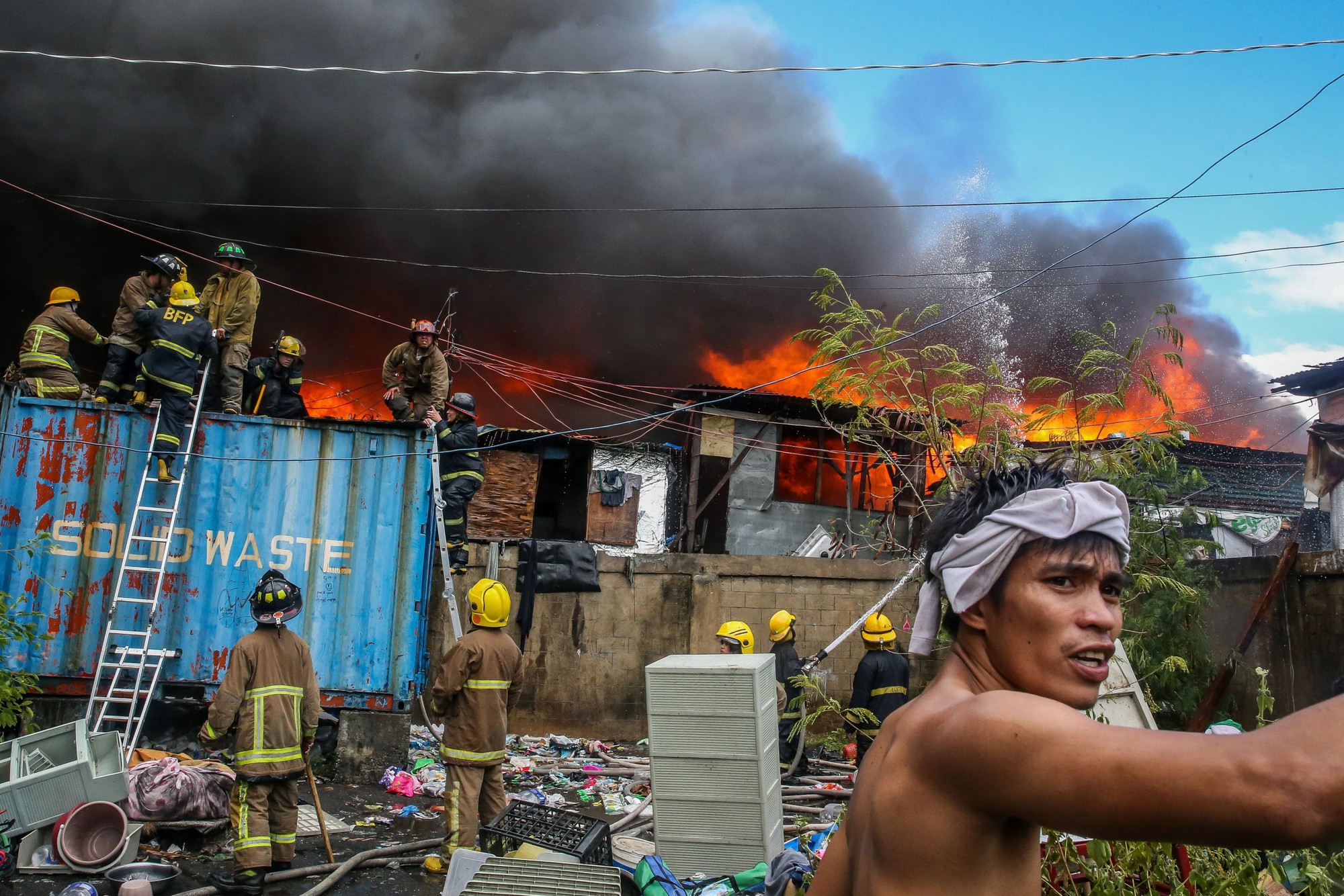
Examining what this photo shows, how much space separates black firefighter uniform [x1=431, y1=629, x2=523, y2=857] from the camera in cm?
610

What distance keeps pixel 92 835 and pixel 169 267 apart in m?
5.53

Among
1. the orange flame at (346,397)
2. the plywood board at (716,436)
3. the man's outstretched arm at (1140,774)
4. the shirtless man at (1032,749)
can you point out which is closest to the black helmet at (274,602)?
the shirtless man at (1032,749)

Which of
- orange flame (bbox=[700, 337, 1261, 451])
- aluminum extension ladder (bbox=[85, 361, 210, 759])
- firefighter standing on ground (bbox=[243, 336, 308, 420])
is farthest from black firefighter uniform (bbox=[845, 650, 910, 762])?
orange flame (bbox=[700, 337, 1261, 451])

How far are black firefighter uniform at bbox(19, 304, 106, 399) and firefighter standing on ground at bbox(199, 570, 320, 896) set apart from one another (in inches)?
161

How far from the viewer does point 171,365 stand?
8008 mm

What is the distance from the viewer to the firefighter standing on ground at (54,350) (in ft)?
27.3

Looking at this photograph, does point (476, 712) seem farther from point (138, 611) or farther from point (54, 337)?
point (54, 337)

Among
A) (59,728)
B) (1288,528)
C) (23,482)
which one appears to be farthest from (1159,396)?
(1288,528)

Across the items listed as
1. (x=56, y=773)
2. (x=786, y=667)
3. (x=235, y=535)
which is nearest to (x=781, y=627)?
(x=786, y=667)

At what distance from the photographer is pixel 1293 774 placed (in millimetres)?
824

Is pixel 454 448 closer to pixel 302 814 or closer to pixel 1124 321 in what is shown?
pixel 302 814

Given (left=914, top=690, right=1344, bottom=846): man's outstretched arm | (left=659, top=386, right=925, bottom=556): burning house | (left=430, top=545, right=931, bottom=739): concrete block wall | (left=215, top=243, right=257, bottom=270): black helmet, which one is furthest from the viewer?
(left=659, top=386, right=925, bottom=556): burning house

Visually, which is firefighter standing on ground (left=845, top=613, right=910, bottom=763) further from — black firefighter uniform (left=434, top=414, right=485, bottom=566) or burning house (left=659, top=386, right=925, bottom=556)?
burning house (left=659, top=386, right=925, bottom=556)

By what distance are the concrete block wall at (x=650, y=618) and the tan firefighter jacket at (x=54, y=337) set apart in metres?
4.46
